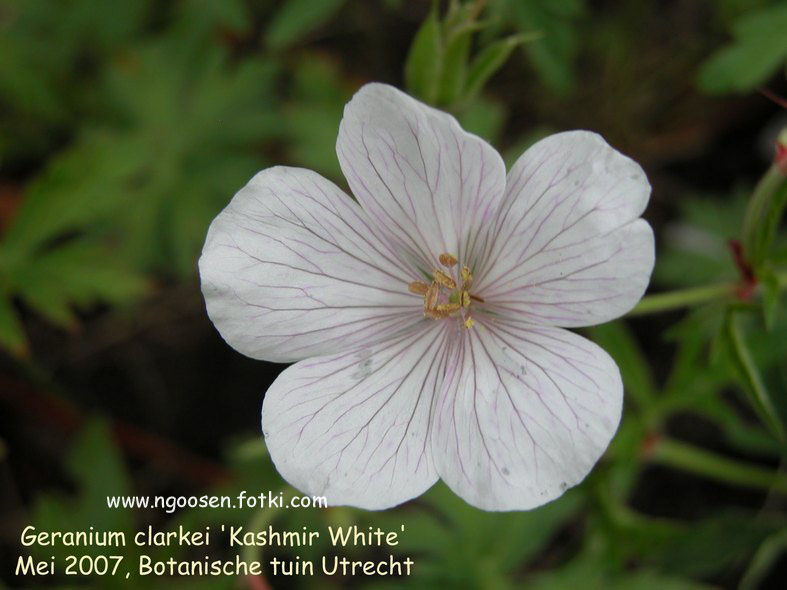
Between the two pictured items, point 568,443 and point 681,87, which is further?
point 681,87

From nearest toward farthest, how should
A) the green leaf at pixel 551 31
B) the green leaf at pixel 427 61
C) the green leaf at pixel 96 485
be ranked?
the green leaf at pixel 427 61, the green leaf at pixel 551 31, the green leaf at pixel 96 485

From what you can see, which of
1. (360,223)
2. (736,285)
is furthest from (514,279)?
(736,285)

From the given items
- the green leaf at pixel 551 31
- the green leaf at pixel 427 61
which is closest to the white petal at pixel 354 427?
the green leaf at pixel 427 61

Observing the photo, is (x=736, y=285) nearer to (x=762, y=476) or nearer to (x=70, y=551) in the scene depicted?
(x=762, y=476)

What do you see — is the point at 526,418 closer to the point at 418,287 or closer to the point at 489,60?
the point at 418,287

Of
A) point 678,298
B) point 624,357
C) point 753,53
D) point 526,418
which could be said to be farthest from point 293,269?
point 753,53

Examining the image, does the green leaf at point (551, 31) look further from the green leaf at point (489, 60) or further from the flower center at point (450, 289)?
the flower center at point (450, 289)

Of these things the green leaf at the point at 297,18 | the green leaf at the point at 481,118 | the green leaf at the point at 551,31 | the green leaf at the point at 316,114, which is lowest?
the green leaf at the point at 551,31
